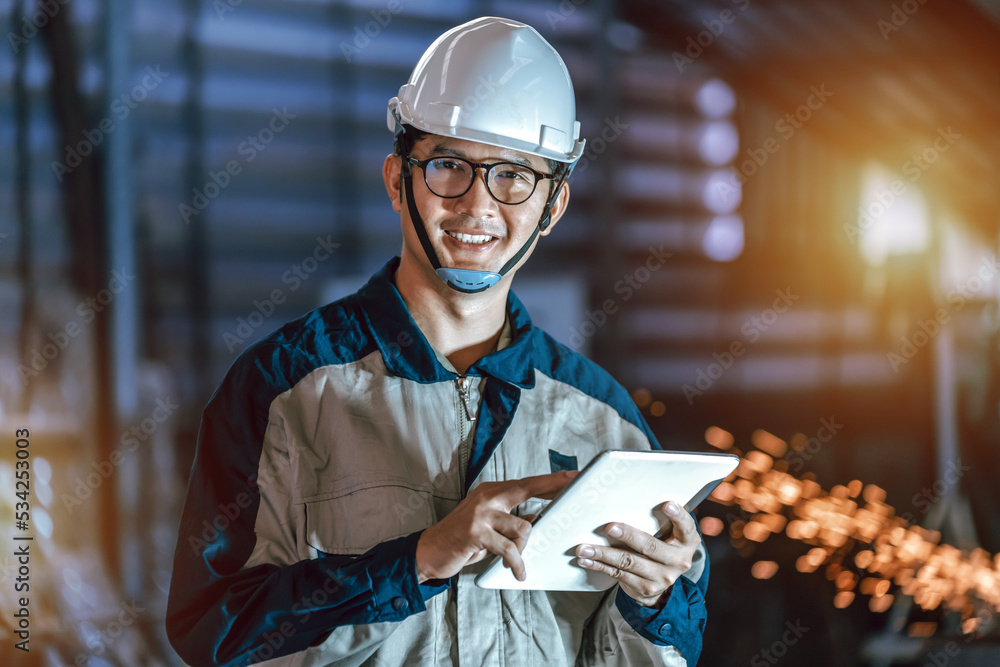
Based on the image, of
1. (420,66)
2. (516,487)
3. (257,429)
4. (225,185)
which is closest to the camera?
(516,487)

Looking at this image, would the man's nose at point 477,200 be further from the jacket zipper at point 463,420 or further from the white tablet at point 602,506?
the white tablet at point 602,506

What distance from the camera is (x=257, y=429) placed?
1148mm

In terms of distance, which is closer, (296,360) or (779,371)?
(296,360)

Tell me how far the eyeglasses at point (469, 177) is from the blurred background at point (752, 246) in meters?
Answer: 1.50

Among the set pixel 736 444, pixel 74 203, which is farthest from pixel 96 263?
pixel 736 444

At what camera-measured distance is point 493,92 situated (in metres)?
1.24

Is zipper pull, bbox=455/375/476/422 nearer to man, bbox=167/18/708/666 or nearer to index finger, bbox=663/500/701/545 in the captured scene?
man, bbox=167/18/708/666

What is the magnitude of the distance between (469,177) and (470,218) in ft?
0.23

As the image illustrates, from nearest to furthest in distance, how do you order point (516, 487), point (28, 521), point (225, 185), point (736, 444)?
point (516, 487) < point (28, 521) < point (225, 185) < point (736, 444)

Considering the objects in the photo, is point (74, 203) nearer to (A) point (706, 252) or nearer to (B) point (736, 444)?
(A) point (706, 252)

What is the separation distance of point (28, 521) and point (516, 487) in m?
2.07

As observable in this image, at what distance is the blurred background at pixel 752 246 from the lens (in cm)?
261

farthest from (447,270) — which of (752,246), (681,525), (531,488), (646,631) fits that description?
(752,246)

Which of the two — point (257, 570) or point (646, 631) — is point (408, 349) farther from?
point (646, 631)
